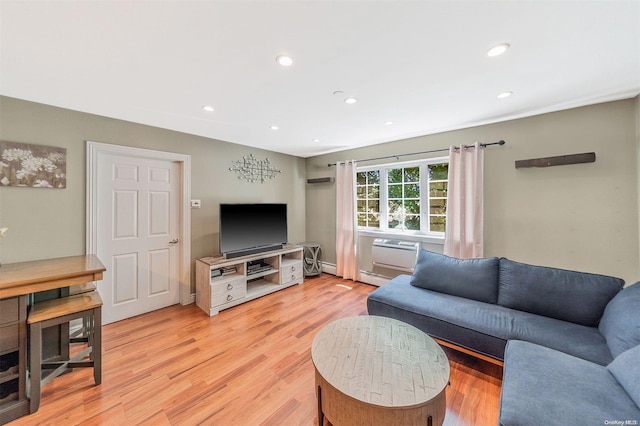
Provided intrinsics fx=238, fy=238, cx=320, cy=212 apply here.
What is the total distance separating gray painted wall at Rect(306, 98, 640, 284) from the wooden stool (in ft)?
13.0

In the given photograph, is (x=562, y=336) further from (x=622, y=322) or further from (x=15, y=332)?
(x=15, y=332)

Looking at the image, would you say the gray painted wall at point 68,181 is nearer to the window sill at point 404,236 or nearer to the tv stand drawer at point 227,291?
the tv stand drawer at point 227,291

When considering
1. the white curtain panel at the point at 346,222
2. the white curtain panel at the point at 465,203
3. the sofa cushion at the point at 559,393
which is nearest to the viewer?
the sofa cushion at the point at 559,393

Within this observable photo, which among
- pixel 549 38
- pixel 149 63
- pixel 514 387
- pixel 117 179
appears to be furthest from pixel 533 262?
pixel 117 179

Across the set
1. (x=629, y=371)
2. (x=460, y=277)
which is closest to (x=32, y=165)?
(x=460, y=277)

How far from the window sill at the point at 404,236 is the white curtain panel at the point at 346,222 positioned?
232 mm

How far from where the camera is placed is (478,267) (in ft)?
7.81

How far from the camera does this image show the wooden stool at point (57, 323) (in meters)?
1.58

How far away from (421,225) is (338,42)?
9.13 ft

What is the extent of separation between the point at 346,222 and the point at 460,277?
2054 mm

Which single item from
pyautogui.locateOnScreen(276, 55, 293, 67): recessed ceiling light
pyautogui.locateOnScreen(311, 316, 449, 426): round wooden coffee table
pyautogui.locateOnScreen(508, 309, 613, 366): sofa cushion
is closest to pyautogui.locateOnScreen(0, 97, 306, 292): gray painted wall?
pyautogui.locateOnScreen(276, 55, 293, 67): recessed ceiling light

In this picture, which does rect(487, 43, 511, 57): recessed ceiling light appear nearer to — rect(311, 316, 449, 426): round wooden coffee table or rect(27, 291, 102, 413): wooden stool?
rect(311, 316, 449, 426): round wooden coffee table

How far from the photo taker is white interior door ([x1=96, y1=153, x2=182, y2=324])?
271 cm

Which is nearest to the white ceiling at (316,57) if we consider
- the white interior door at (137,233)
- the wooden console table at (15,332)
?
the white interior door at (137,233)
